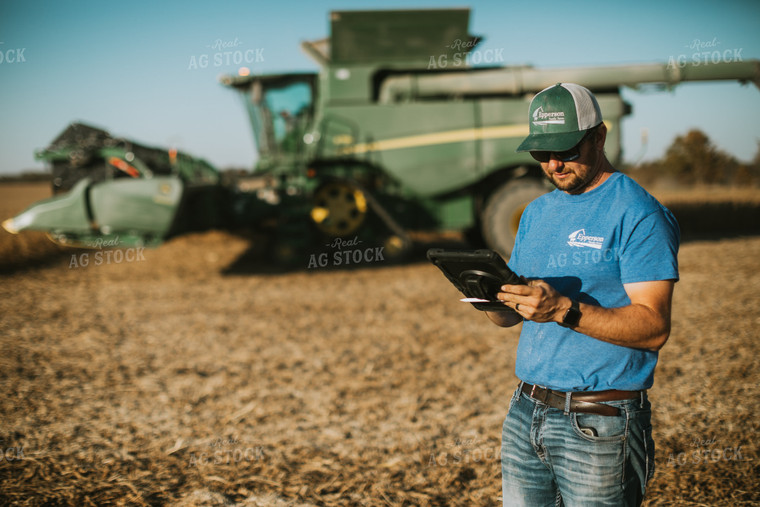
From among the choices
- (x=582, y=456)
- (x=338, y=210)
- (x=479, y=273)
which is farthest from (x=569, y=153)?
(x=338, y=210)

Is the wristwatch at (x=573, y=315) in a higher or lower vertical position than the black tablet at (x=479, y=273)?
lower

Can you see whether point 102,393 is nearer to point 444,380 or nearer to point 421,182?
point 444,380

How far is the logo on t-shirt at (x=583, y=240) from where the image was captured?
1546 millimetres

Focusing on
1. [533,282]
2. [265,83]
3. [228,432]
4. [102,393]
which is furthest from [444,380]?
[265,83]

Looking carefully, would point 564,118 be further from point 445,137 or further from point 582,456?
point 445,137

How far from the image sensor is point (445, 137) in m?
9.07

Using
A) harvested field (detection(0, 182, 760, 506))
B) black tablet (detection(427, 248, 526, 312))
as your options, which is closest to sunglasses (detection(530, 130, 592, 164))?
black tablet (detection(427, 248, 526, 312))

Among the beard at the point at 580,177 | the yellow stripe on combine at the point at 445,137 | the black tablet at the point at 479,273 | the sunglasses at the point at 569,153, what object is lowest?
the black tablet at the point at 479,273

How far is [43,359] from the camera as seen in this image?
5.11 meters

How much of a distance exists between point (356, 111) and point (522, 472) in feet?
26.9

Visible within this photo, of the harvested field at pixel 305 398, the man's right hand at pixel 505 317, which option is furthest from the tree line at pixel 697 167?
the man's right hand at pixel 505 317

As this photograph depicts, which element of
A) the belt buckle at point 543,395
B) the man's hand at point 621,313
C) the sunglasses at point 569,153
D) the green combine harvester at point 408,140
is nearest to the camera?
the man's hand at point 621,313

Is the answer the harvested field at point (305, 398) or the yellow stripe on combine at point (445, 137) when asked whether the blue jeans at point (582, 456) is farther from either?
the yellow stripe on combine at point (445, 137)

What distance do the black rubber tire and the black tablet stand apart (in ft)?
24.8
